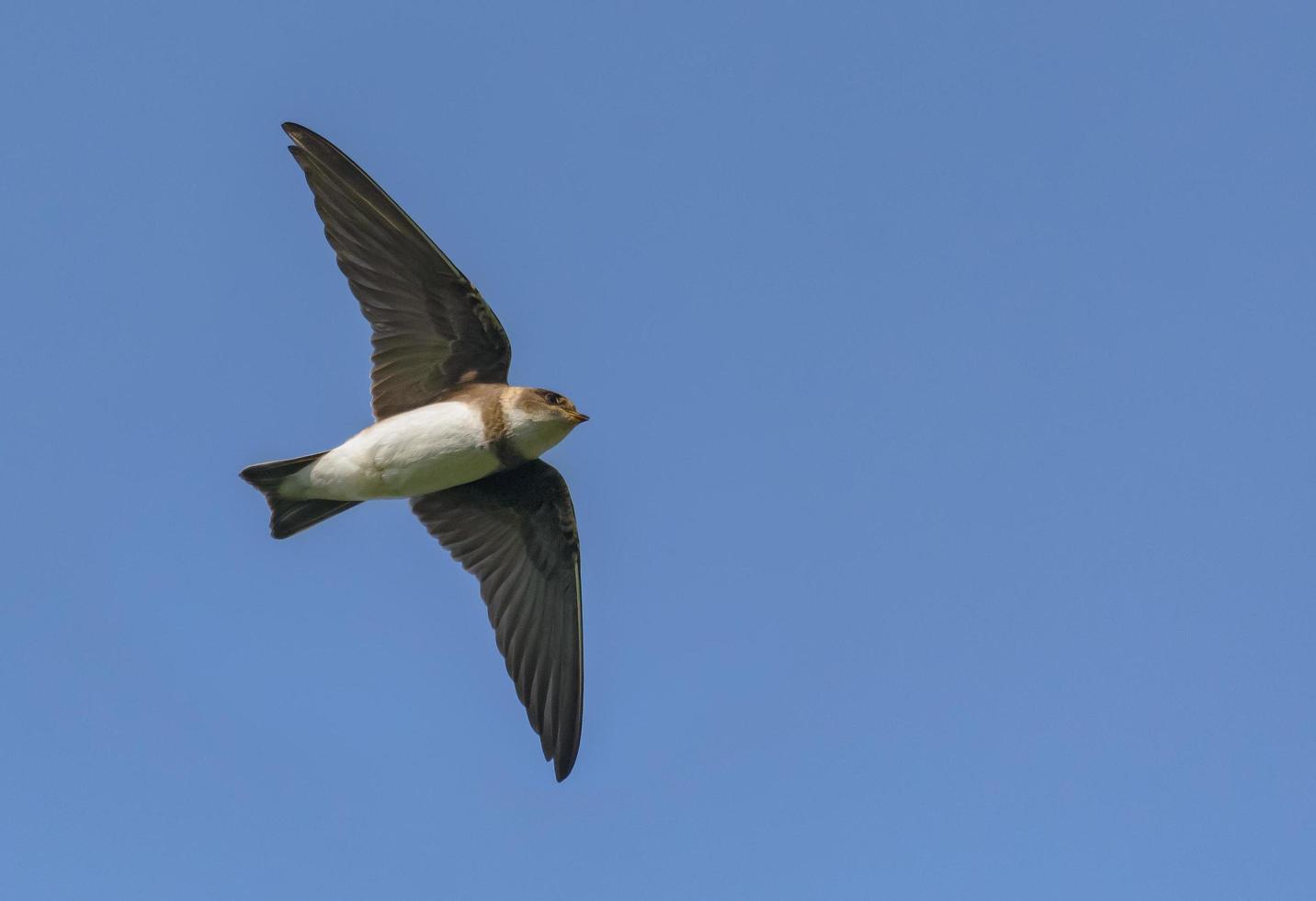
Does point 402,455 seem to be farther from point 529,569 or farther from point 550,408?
point 529,569

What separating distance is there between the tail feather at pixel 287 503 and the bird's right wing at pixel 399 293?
57 cm

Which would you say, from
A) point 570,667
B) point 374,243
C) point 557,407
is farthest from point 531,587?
point 374,243

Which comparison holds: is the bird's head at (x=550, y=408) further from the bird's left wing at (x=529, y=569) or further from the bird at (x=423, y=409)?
the bird's left wing at (x=529, y=569)

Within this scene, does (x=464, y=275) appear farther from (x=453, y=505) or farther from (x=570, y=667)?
(x=570, y=667)

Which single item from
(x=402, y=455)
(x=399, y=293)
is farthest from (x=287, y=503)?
(x=399, y=293)

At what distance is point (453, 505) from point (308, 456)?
3.63ft

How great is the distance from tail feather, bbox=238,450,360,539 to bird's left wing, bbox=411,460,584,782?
0.69 meters

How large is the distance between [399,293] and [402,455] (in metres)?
0.95

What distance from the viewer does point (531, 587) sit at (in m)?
10.5

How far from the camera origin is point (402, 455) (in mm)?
9531

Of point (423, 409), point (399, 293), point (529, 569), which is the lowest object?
point (529, 569)

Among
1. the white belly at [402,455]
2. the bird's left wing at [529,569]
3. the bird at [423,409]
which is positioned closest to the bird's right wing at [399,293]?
the bird at [423,409]

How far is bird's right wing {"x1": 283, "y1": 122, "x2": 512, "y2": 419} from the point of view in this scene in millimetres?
9555

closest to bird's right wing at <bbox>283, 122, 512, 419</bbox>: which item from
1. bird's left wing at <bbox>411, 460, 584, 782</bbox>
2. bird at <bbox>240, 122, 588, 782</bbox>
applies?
bird at <bbox>240, 122, 588, 782</bbox>
